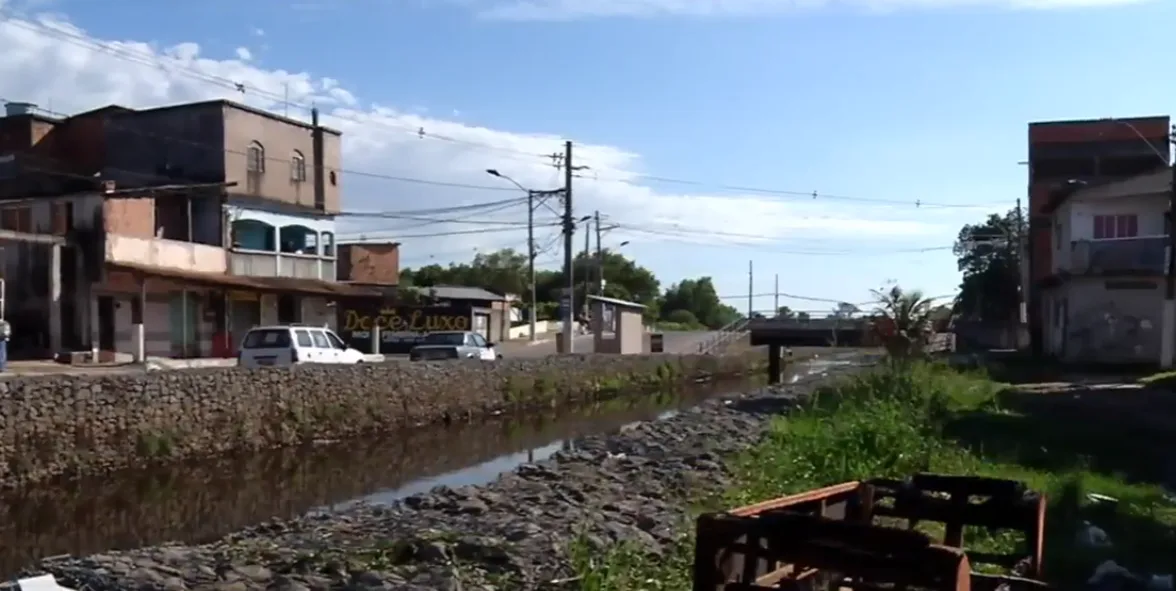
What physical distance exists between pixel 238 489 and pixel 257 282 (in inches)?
912

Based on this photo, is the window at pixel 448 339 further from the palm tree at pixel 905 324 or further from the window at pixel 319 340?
the palm tree at pixel 905 324

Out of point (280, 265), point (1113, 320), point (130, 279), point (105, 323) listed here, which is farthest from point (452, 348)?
point (1113, 320)

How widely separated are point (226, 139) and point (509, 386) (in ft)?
53.9

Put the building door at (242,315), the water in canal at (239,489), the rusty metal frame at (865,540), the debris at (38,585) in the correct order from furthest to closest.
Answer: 1. the building door at (242,315)
2. the water in canal at (239,489)
3. the debris at (38,585)
4. the rusty metal frame at (865,540)

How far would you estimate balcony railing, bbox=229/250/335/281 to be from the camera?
4409 cm

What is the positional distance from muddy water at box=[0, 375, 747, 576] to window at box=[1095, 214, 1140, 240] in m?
21.7

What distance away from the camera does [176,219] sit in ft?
141

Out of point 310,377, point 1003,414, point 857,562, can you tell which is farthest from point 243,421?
point 857,562

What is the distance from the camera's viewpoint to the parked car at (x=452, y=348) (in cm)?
3959

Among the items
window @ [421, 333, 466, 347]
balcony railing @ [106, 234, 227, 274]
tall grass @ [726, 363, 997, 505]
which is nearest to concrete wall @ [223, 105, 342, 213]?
balcony railing @ [106, 234, 227, 274]

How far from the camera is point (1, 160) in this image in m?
46.2

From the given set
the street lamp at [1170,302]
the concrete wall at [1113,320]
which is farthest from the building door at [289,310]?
the street lamp at [1170,302]

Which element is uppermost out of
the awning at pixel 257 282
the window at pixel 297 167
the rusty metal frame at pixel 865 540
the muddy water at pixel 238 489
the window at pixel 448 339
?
the window at pixel 297 167

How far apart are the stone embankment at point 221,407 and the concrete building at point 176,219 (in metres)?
10.1
